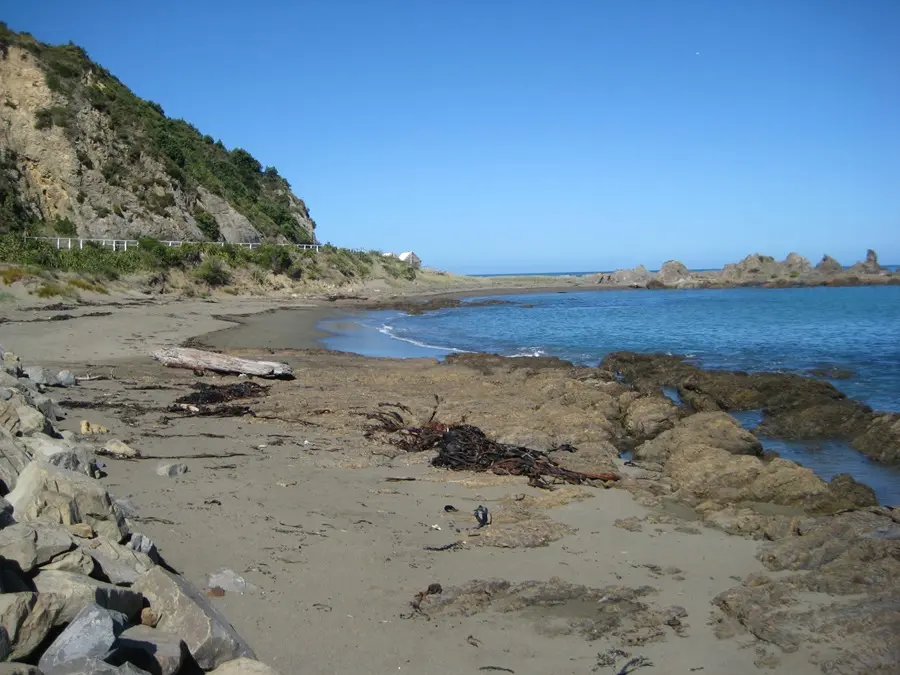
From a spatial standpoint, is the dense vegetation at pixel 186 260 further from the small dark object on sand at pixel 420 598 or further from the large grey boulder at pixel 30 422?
the small dark object on sand at pixel 420 598

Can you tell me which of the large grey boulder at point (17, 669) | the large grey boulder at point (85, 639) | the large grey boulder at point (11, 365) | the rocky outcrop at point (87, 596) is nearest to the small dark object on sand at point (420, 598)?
the rocky outcrop at point (87, 596)

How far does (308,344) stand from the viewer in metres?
22.8

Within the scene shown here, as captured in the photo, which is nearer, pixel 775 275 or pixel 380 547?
pixel 380 547

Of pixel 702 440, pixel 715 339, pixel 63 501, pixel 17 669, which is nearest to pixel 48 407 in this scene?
pixel 63 501

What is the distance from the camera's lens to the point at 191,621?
3.68 metres

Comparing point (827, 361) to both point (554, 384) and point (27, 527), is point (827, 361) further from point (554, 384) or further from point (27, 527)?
point (27, 527)

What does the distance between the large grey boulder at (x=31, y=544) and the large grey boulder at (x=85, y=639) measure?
1.99 ft

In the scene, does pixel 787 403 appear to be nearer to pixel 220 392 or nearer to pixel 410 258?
pixel 220 392

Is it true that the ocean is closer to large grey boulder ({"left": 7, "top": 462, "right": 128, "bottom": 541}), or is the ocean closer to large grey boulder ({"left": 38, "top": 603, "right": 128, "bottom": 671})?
large grey boulder ({"left": 7, "top": 462, "right": 128, "bottom": 541})

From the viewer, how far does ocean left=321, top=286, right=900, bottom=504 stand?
14.4m

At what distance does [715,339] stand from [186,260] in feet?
85.6

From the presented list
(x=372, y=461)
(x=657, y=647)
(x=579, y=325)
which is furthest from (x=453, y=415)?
(x=579, y=325)

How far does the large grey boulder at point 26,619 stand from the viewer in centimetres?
304

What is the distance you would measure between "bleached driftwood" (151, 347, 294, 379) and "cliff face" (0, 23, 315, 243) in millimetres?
22068
